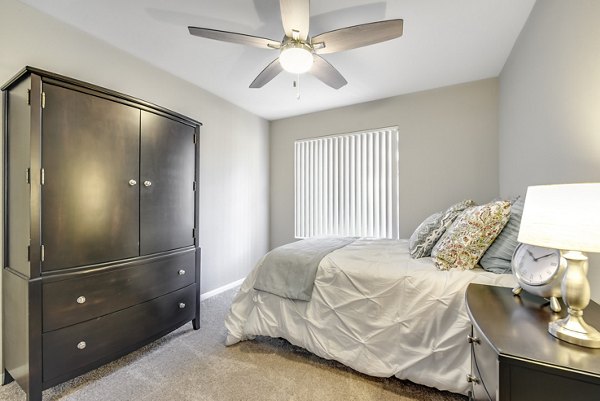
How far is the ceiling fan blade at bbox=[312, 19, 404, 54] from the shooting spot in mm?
1538

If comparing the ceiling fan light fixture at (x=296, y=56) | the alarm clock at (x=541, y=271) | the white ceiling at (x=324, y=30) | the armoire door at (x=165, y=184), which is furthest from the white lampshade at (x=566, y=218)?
the armoire door at (x=165, y=184)

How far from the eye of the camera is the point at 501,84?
8.84 ft

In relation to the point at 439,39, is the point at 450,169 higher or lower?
lower

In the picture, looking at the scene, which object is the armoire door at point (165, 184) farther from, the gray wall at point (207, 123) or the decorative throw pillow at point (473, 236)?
the decorative throw pillow at point (473, 236)

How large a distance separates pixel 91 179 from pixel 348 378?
217cm

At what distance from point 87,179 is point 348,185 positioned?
2.94 m

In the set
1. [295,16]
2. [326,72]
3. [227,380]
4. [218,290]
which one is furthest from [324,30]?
[218,290]

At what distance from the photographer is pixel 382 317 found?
1.71 metres

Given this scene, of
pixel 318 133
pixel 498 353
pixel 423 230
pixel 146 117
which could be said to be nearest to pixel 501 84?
pixel 423 230

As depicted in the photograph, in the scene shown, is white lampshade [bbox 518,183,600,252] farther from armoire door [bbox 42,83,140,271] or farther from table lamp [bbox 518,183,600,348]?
armoire door [bbox 42,83,140,271]

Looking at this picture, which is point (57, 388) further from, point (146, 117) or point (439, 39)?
point (439, 39)

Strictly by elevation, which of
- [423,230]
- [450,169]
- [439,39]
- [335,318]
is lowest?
[335,318]

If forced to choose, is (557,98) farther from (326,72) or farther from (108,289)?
(108,289)

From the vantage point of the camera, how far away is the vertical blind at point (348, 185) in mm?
3451
